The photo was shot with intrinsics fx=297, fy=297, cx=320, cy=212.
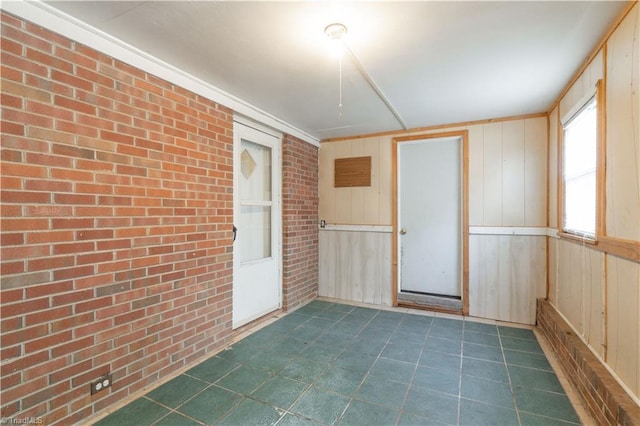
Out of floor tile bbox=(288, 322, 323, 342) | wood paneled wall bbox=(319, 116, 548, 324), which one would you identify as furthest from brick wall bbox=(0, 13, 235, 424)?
wood paneled wall bbox=(319, 116, 548, 324)

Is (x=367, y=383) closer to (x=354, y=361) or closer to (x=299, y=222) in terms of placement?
(x=354, y=361)

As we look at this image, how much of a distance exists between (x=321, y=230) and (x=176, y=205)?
2.60 meters

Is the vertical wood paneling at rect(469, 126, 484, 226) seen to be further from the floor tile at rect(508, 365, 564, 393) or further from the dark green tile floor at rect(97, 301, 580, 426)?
the floor tile at rect(508, 365, 564, 393)

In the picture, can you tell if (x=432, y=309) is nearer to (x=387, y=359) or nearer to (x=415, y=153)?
(x=387, y=359)

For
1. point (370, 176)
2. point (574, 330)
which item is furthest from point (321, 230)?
point (574, 330)

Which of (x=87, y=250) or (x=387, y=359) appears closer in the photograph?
(x=87, y=250)

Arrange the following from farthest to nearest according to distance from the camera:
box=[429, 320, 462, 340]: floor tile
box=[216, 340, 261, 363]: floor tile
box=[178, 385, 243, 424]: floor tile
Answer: box=[429, 320, 462, 340]: floor tile → box=[216, 340, 261, 363]: floor tile → box=[178, 385, 243, 424]: floor tile

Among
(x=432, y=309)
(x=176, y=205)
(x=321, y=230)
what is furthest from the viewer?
(x=321, y=230)

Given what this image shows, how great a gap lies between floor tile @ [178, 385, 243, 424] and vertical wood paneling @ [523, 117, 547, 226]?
3.61m

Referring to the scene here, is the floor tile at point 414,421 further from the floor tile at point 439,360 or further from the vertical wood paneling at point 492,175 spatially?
the vertical wood paneling at point 492,175

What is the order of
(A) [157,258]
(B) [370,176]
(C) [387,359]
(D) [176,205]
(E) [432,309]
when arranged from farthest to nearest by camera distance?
(B) [370,176], (E) [432,309], (C) [387,359], (D) [176,205], (A) [157,258]

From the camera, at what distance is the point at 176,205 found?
2.43 m

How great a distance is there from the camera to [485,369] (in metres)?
2.52

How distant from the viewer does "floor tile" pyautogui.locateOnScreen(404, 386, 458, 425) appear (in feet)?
6.28
